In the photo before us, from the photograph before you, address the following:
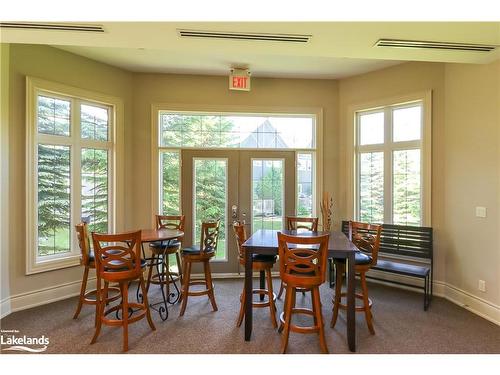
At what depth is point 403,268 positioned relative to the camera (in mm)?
3385

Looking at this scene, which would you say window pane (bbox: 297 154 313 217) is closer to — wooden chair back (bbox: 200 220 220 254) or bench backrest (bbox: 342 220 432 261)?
bench backrest (bbox: 342 220 432 261)

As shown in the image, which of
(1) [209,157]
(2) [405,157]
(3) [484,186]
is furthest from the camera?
(1) [209,157]

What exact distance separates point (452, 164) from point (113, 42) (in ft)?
13.3

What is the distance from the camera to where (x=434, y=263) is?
3.66 m

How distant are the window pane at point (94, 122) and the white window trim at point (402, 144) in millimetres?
3603

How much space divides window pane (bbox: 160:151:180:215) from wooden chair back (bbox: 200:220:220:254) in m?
1.26

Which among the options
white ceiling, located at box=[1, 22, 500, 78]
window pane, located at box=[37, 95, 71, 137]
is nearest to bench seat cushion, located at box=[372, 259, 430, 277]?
white ceiling, located at box=[1, 22, 500, 78]

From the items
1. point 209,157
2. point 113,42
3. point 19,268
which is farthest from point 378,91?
point 19,268

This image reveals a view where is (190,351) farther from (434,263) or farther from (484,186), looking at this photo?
(484,186)

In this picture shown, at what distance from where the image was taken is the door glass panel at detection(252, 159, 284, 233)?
4376 millimetres

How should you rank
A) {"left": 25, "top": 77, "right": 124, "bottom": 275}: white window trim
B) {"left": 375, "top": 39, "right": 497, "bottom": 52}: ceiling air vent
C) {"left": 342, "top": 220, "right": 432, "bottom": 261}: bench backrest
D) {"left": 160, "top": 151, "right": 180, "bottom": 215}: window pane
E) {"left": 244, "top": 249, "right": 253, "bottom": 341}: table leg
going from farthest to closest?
{"left": 160, "top": 151, "right": 180, "bottom": 215}: window pane < {"left": 342, "top": 220, "right": 432, "bottom": 261}: bench backrest < {"left": 25, "top": 77, "right": 124, "bottom": 275}: white window trim < {"left": 375, "top": 39, "right": 497, "bottom": 52}: ceiling air vent < {"left": 244, "top": 249, "right": 253, "bottom": 341}: table leg

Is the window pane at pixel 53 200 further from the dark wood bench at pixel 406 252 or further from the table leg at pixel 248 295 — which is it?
the dark wood bench at pixel 406 252

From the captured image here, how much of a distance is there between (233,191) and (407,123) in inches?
105

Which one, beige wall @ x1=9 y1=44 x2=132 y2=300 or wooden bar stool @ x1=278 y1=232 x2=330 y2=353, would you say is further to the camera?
beige wall @ x1=9 y1=44 x2=132 y2=300
